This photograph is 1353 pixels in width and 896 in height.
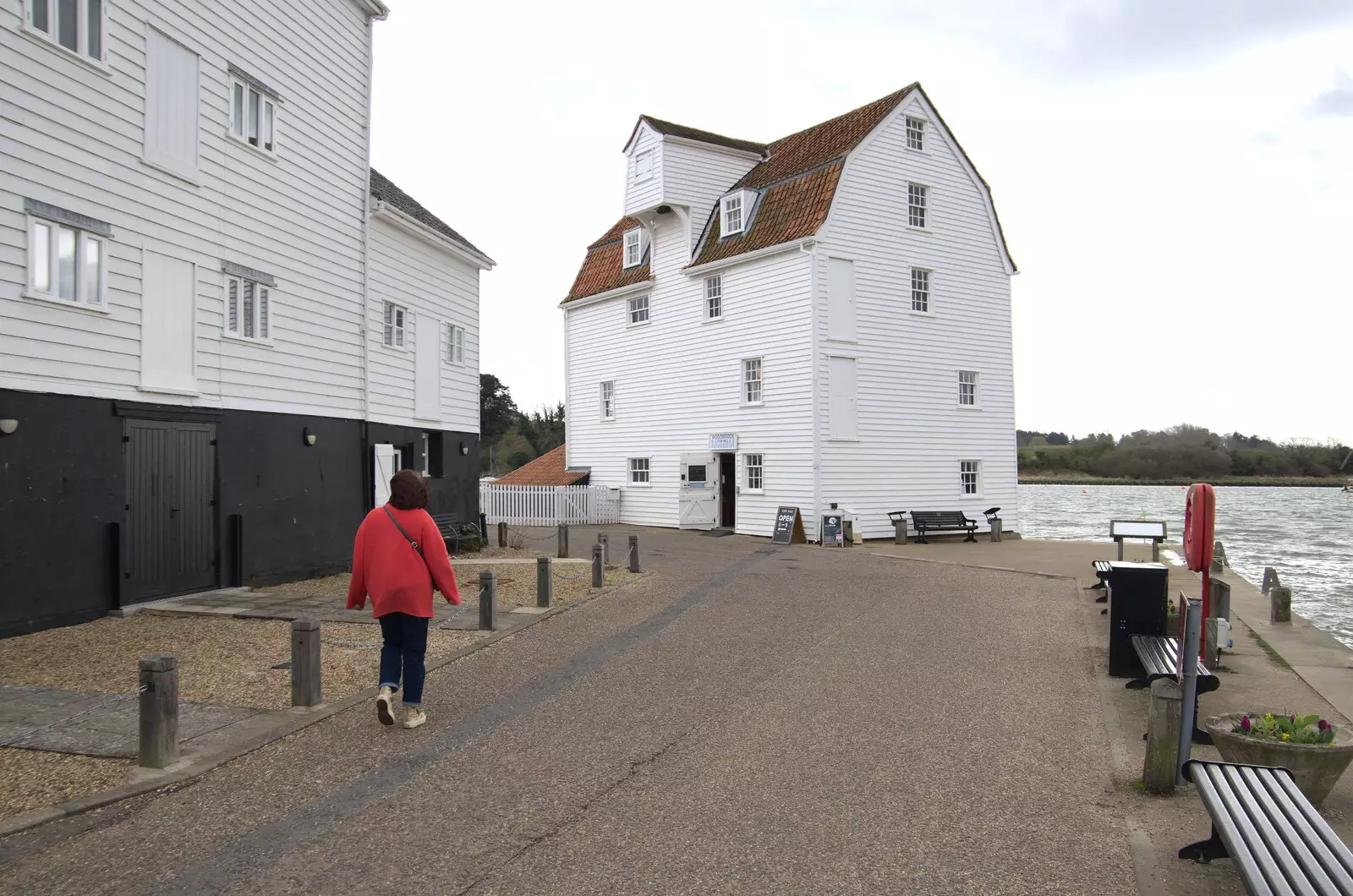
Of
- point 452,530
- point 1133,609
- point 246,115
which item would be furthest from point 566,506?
point 1133,609

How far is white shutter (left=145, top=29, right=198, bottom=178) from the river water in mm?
19347

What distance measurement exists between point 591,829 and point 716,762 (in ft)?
4.64

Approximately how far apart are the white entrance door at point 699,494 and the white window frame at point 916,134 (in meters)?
10.5

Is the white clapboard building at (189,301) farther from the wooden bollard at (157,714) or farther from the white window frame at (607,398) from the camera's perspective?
the white window frame at (607,398)

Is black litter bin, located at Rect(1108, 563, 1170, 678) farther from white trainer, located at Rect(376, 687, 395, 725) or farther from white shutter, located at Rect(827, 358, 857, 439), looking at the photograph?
white shutter, located at Rect(827, 358, 857, 439)

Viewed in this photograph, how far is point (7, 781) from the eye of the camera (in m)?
6.13

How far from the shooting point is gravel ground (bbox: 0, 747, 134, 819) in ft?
19.1

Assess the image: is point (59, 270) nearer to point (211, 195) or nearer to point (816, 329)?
point (211, 195)

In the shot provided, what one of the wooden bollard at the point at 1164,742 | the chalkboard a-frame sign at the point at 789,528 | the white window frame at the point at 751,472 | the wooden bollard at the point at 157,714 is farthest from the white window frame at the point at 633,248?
the wooden bollard at the point at 1164,742

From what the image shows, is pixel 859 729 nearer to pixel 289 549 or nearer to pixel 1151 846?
pixel 1151 846

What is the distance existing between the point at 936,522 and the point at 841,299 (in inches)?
263

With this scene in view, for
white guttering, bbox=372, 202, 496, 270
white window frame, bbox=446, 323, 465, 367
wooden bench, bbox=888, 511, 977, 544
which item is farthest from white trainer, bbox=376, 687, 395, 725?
wooden bench, bbox=888, 511, 977, 544

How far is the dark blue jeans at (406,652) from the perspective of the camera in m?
7.51

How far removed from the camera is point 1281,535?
47562 mm
